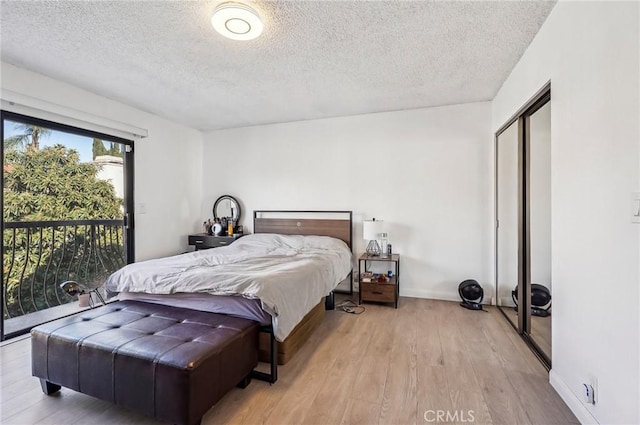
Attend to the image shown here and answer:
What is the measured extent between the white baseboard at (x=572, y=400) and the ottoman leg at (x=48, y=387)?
3099 mm

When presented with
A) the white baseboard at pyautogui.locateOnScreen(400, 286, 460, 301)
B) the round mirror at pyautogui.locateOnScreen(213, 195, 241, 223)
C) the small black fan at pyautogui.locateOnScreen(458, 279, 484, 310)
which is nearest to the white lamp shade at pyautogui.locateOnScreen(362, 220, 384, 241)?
the white baseboard at pyautogui.locateOnScreen(400, 286, 460, 301)

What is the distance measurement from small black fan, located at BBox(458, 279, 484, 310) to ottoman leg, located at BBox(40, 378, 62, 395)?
12.4 ft

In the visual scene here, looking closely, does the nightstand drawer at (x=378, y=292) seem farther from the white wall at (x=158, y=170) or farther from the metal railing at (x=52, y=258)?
the metal railing at (x=52, y=258)

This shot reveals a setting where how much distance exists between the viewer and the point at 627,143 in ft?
4.10

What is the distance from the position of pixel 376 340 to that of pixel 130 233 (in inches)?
131

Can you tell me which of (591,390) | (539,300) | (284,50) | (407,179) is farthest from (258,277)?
(407,179)

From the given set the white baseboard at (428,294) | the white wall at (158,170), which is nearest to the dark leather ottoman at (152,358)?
the white wall at (158,170)

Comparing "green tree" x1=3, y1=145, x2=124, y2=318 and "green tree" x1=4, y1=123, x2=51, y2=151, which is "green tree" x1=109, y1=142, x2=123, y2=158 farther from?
"green tree" x1=4, y1=123, x2=51, y2=151

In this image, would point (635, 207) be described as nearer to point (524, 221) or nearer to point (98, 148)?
point (524, 221)

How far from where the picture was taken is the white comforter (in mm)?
1974

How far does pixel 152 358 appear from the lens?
146 centimetres

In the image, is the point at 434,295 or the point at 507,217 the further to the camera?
the point at 434,295

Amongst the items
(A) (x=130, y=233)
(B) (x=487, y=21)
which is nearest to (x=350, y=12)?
(B) (x=487, y=21)

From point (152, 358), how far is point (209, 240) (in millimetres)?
3062
